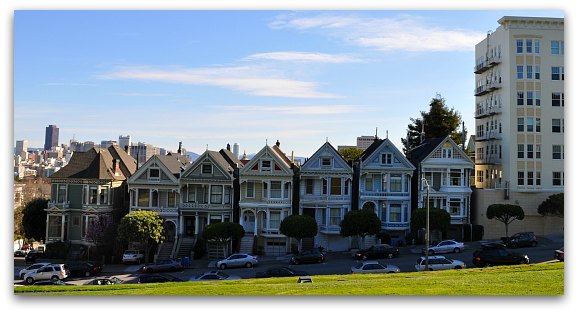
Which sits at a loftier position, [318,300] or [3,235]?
[3,235]

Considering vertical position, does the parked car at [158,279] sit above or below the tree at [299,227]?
below

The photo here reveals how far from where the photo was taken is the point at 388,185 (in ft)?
148

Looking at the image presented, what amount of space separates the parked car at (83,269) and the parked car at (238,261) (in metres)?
6.92

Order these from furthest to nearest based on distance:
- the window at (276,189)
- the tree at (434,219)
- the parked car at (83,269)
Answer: the window at (276,189)
the tree at (434,219)
the parked car at (83,269)

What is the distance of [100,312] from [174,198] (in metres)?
22.0

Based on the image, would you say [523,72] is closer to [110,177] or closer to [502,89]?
[502,89]

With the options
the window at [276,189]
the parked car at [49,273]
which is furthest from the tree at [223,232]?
the parked car at [49,273]

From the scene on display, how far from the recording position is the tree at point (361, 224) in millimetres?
41062

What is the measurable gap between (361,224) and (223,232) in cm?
870

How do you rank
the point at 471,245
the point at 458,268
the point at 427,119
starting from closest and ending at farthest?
1. the point at 458,268
2. the point at 471,245
3. the point at 427,119

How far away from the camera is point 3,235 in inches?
914

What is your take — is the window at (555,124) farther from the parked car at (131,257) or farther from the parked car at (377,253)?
the parked car at (131,257)

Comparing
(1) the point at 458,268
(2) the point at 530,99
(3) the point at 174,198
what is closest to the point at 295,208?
(3) the point at 174,198

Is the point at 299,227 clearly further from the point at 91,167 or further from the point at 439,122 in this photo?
the point at 439,122
